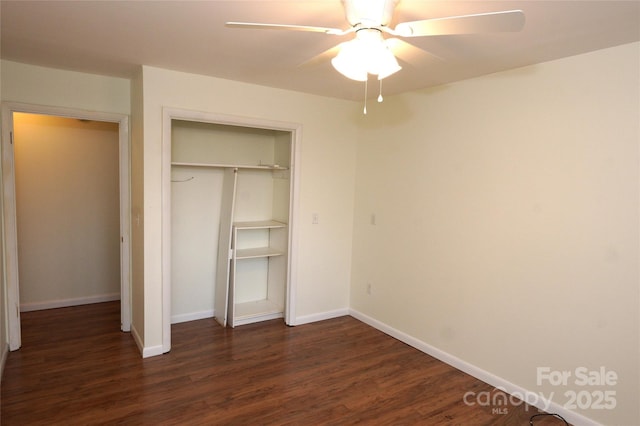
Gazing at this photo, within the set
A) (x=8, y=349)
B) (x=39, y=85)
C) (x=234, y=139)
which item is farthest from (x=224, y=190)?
(x=8, y=349)

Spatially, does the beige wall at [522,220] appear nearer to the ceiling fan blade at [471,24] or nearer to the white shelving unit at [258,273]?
the white shelving unit at [258,273]

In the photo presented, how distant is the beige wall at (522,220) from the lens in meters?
2.32

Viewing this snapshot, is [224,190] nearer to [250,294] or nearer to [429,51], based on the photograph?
[250,294]

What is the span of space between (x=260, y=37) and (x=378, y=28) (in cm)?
90

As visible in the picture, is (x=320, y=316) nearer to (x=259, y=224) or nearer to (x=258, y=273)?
(x=258, y=273)

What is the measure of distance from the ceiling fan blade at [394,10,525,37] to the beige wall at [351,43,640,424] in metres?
1.37

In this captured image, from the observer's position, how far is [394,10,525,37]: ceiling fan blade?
4.53ft

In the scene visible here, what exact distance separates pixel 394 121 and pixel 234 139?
1723 mm

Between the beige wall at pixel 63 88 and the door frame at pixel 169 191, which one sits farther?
the door frame at pixel 169 191

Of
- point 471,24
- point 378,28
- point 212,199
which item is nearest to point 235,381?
point 212,199

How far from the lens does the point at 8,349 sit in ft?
10.7

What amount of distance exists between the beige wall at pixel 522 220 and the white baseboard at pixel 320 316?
0.68m

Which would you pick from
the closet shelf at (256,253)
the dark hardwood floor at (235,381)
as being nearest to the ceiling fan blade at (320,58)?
the closet shelf at (256,253)

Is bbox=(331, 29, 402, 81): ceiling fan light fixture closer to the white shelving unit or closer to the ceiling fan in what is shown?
the ceiling fan
